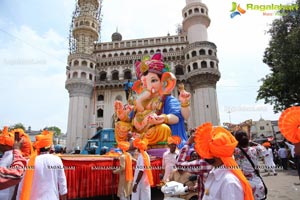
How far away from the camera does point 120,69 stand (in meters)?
26.8

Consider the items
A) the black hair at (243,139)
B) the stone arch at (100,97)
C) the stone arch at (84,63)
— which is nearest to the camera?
the black hair at (243,139)

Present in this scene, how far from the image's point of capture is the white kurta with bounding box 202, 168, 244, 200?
1539 mm

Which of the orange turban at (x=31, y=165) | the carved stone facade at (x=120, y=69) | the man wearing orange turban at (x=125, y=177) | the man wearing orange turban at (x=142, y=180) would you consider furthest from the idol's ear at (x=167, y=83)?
the carved stone facade at (x=120, y=69)

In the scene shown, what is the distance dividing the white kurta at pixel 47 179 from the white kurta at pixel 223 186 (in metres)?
1.77

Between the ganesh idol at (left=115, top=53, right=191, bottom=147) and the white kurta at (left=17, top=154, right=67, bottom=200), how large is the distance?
13.0 feet

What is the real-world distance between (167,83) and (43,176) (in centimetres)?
552

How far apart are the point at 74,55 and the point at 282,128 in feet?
86.4

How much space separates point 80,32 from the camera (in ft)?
90.3

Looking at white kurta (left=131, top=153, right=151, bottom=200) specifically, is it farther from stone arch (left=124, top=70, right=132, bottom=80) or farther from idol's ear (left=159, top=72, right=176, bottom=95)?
stone arch (left=124, top=70, right=132, bottom=80)

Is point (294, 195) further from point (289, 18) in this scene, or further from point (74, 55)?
point (74, 55)

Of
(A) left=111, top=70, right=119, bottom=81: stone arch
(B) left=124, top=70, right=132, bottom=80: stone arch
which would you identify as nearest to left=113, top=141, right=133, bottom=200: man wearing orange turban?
(B) left=124, top=70, right=132, bottom=80: stone arch

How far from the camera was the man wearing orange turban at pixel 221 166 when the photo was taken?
5.08ft

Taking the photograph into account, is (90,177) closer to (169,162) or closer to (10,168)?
(169,162)

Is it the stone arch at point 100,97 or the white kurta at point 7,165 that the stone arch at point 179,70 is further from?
the white kurta at point 7,165
